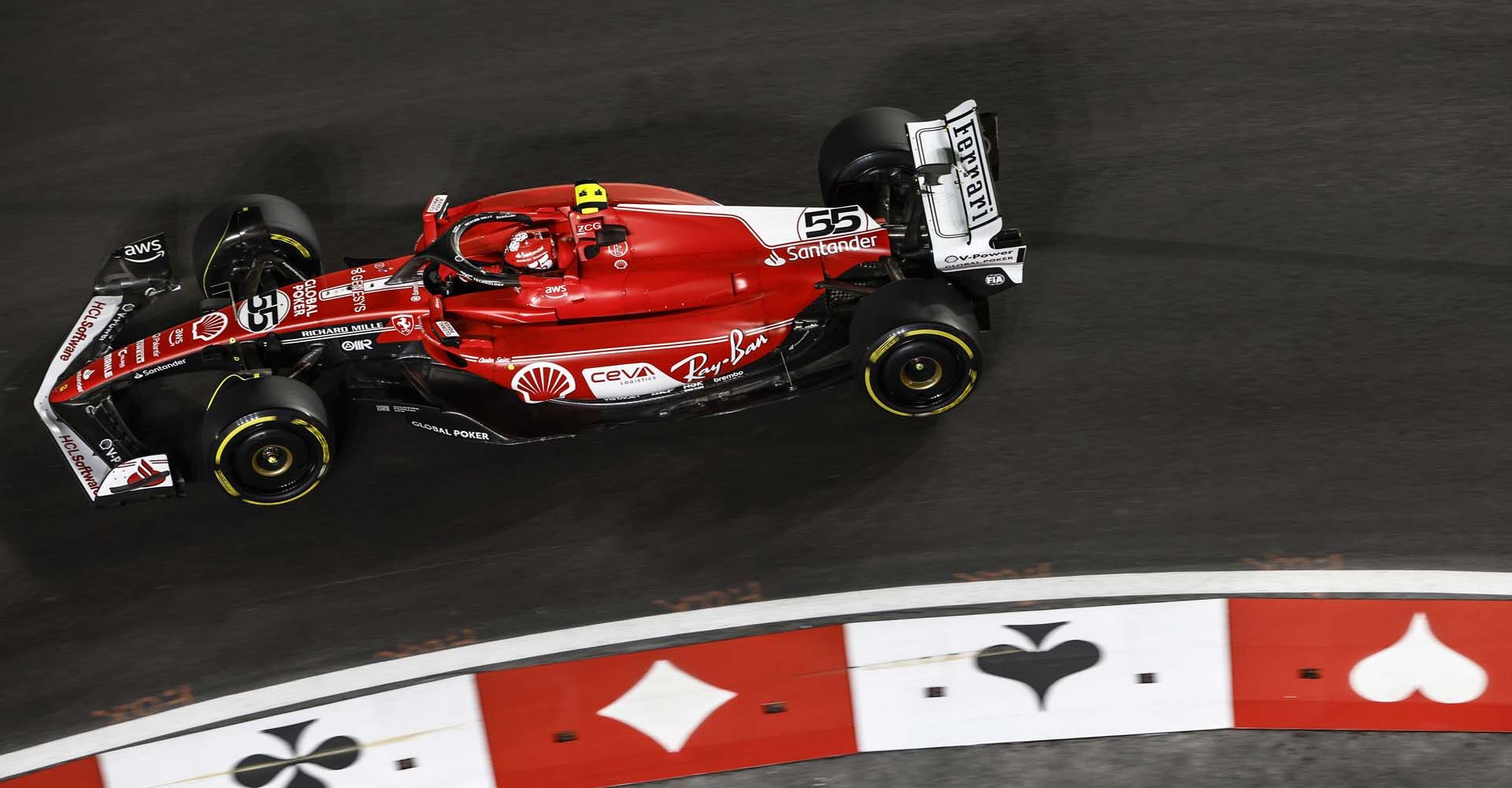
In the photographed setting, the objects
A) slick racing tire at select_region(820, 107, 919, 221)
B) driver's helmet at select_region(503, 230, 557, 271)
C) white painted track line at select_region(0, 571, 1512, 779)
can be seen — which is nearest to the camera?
white painted track line at select_region(0, 571, 1512, 779)

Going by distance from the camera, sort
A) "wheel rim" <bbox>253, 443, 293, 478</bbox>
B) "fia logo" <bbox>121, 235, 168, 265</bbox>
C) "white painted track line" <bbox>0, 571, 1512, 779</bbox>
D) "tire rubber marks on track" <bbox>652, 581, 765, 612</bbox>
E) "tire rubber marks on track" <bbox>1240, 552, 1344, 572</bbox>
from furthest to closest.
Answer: "fia logo" <bbox>121, 235, 168, 265</bbox>
"wheel rim" <bbox>253, 443, 293, 478</bbox>
"tire rubber marks on track" <bbox>652, 581, 765, 612</bbox>
"tire rubber marks on track" <bbox>1240, 552, 1344, 572</bbox>
"white painted track line" <bbox>0, 571, 1512, 779</bbox>

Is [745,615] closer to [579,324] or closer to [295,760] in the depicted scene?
[579,324]

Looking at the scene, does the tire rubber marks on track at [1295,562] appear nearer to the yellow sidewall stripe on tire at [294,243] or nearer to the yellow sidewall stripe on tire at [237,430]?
the yellow sidewall stripe on tire at [237,430]

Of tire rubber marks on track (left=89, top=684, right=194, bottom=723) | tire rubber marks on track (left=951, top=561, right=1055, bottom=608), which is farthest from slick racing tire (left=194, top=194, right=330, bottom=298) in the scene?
tire rubber marks on track (left=951, top=561, right=1055, bottom=608)

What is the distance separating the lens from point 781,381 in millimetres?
7629

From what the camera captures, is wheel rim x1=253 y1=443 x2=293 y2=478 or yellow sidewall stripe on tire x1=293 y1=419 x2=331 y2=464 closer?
yellow sidewall stripe on tire x1=293 y1=419 x2=331 y2=464

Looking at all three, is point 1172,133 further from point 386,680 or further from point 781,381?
point 386,680

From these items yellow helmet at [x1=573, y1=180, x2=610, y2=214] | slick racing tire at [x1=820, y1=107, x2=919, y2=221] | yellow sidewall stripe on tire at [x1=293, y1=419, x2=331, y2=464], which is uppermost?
slick racing tire at [x1=820, y1=107, x2=919, y2=221]

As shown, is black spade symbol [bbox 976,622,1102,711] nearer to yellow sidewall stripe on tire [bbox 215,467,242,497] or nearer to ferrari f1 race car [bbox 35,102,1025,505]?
ferrari f1 race car [bbox 35,102,1025,505]

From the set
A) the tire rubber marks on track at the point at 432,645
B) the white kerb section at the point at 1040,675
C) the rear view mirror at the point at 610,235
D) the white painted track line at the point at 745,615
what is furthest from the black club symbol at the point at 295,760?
the rear view mirror at the point at 610,235

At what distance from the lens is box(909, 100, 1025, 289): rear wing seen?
24.6 ft

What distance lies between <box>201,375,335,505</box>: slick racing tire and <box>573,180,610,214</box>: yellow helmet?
1809 millimetres

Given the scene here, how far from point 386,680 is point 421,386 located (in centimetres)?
167

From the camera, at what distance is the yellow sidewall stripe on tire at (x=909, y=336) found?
7145 mm
